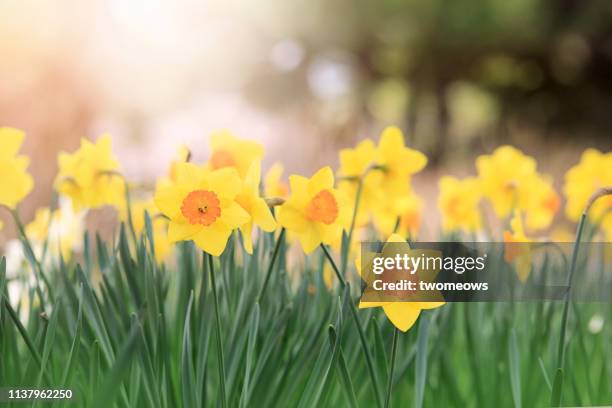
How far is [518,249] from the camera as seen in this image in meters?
0.87

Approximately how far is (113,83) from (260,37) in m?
0.22

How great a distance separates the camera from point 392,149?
2.93ft

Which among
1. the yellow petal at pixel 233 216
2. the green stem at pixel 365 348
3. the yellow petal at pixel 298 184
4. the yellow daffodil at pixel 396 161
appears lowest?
the green stem at pixel 365 348

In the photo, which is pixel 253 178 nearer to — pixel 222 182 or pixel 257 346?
pixel 222 182

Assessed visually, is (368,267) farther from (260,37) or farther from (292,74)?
(292,74)

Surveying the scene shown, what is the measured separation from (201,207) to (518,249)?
437mm

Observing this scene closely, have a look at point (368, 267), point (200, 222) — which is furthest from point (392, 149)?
point (200, 222)

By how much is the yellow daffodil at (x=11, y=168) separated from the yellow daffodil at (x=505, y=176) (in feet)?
2.35

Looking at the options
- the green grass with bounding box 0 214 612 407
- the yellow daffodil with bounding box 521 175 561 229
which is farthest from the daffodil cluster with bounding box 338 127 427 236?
the yellow daffodil with bounding box 521 175 561 229

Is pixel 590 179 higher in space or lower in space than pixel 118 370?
higher

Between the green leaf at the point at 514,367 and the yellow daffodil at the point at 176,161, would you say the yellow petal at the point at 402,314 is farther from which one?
the yellow daffodil at the point at 176,161

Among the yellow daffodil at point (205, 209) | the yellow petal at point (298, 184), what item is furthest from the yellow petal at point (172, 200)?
the yellow petal at point (298, 184)

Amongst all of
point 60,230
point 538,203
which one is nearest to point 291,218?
point 60,230

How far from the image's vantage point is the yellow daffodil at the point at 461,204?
124cm
